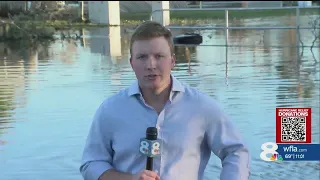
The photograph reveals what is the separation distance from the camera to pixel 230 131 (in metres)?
3.14

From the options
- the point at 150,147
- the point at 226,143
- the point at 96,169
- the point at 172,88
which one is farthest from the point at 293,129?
the point at 150,147

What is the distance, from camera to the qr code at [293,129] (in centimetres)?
535

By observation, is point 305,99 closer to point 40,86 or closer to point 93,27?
point 40,86

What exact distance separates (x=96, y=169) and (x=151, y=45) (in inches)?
23.3

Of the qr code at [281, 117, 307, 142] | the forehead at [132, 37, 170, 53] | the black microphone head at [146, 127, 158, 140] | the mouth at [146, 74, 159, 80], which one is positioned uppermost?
the forehead at [132, 37, 170, 53]

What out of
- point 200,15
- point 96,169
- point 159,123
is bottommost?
point 96,169

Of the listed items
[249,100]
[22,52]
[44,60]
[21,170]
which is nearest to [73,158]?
[21,170]

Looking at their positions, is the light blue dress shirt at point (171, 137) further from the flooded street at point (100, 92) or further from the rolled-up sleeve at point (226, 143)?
the flooded street at point (100, 92)

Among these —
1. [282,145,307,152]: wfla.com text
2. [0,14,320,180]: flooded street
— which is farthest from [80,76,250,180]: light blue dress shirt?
[0,14,320,180]: flooded street

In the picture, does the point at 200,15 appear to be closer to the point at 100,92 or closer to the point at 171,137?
the point at 100,92

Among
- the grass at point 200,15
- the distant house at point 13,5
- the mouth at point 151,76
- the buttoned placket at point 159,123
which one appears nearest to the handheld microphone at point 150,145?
the buttoned placket at point 159,123

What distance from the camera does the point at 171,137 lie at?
305cm

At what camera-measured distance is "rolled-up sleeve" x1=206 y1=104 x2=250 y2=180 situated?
310cm

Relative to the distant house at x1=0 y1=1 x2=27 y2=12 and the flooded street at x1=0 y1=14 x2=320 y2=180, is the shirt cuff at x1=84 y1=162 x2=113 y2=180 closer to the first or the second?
the flooded street at x1=0 y1=14 x2=320 y2=180
